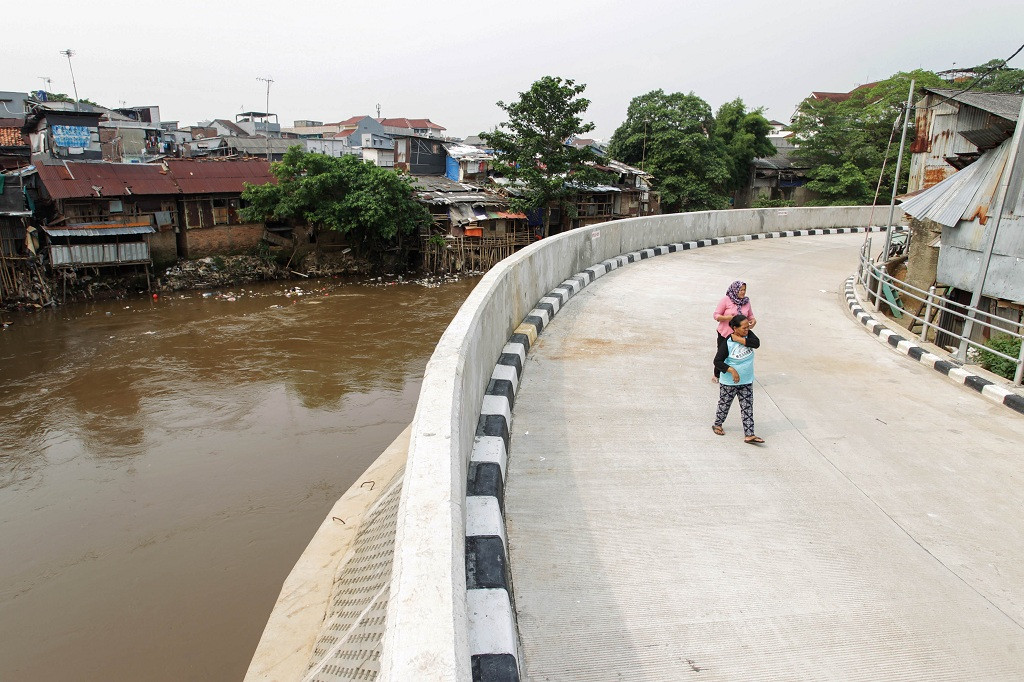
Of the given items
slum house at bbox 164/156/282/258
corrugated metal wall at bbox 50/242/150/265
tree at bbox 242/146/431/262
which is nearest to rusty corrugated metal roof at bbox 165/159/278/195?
slum house at bbox 164/156/282/258

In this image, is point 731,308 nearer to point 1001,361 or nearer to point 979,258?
point 1001,361

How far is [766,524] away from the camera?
178 inches

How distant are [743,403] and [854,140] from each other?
38.8 m

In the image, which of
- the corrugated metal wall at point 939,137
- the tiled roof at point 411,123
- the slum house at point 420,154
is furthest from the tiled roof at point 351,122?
the corrugated metal wall at point 939,137

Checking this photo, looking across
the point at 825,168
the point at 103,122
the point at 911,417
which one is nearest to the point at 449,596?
the point at 911,417

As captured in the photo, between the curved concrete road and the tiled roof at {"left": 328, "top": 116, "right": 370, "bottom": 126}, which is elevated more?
the tiled roof at {"left": 328, "top": 116, "right": 370, "bottom": 126}

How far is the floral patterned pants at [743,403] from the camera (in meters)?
5.83

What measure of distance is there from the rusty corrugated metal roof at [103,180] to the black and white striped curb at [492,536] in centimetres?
2399

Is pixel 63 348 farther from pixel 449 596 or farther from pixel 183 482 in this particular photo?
pixel 449 596

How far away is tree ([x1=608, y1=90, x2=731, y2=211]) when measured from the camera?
35.8 meters

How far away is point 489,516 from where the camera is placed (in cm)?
419

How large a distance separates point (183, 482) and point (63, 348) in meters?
11.3

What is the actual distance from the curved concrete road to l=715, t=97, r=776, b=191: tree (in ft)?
120

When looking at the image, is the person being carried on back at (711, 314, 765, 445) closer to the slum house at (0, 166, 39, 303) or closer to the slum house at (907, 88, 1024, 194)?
the slum house at (907, 88, 1024, 194)
